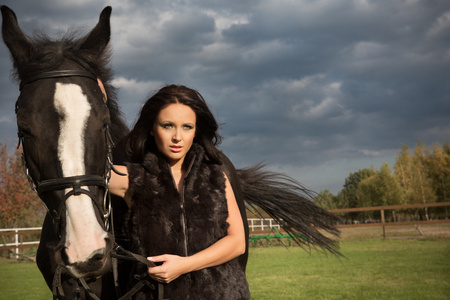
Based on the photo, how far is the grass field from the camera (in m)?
7.04

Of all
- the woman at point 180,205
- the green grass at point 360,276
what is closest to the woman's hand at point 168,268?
the woman at point 180,205

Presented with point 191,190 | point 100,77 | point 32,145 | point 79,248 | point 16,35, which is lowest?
point 79,248

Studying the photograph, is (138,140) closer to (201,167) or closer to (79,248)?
(201,167)

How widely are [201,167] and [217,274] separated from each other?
64cm

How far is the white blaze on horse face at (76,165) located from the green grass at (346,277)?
3.64 m

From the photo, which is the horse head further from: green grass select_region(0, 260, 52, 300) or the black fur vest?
green grass select_region(0, 260, 52, 300)

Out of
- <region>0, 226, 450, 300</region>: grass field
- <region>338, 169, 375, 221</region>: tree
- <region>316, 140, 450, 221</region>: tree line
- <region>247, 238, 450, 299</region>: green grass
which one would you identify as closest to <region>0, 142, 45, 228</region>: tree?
<region>0, 226, 450, 300</region>: grass field

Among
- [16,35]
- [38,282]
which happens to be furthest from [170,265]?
[38,282]

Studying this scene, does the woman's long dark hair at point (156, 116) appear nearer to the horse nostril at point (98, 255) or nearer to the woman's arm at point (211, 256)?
the woman's arm at point (211, 256)

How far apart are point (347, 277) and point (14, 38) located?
805cm

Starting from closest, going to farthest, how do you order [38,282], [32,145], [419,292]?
1. [32,145]
2. [419,292]
3. [38,282]

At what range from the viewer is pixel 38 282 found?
32.4ft

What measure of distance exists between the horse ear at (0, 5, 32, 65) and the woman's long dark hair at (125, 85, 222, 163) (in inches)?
28.9

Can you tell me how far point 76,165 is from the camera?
1.83 meters
